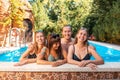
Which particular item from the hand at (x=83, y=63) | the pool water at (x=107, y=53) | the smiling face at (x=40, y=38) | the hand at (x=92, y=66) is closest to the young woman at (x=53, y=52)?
the smiling face at (x=40, y=38)

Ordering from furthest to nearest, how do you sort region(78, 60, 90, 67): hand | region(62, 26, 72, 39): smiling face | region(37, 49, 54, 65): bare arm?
region(62, 26, 72, 39): smiling face < region(37, 49, 54, 65): bare arm < region(78, 60, 90, 67): hand

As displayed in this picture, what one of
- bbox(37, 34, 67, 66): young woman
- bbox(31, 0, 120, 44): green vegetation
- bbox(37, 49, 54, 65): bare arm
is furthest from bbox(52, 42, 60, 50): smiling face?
bbox(31, 0, 120, 44): green vegetation

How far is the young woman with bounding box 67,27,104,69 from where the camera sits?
3.87 m

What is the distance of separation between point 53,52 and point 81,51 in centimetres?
48

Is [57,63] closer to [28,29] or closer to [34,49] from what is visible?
[34,49]

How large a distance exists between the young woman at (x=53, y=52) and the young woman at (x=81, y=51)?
0.14 metres

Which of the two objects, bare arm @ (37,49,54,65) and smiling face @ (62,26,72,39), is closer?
bare arm @ (37,49,54,65)

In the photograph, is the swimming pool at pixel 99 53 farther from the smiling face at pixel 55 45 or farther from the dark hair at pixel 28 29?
the smiling face at pixel 55 45

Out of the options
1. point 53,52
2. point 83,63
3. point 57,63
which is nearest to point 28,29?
point 53,52

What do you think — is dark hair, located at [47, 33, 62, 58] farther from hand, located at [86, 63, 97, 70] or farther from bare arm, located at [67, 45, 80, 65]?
hand, located at [86, 63, 97, 70]

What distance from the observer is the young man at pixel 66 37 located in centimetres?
397

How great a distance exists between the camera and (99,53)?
392 centimetres

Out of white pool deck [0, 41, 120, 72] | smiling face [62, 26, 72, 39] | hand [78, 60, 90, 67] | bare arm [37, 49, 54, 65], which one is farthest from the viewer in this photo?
smiling face [62, 26, 72, 39]

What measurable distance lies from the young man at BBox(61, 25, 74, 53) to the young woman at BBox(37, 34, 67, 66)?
0.08 m
